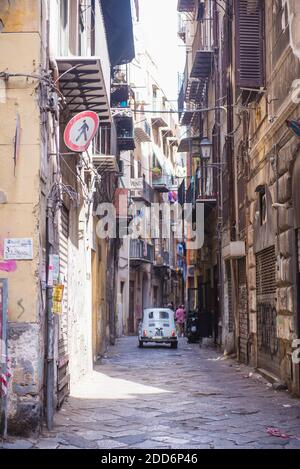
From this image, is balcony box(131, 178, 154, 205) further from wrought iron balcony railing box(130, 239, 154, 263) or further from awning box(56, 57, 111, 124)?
awning box(56, 57, 111, 124)

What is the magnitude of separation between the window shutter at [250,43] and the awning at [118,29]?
5.59 m

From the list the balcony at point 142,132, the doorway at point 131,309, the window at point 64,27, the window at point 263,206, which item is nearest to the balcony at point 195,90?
the balcony at point 142,132

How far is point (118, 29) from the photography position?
68.7 feet

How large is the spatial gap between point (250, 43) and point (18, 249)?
25.3 feet

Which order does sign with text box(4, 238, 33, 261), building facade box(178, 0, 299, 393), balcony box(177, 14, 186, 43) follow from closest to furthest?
sign with text box(4, 238, 33, 261) < building facade box(178, 0, 299, 393) < balcony box(177, 14, 186, 43)

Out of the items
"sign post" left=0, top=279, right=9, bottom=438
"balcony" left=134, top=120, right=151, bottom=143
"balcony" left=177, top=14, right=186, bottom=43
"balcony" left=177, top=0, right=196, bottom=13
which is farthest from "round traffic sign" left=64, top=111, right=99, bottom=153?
"balcony" left=134, top=120, right=151, bottom=143

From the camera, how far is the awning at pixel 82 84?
33.3 feet

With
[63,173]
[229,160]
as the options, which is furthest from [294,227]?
[229,160]

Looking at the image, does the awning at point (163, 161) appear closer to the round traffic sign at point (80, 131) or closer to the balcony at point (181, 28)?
the balcony at point (181, 28)

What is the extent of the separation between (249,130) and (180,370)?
18.7ft

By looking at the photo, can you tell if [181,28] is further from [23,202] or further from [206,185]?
[23,202]

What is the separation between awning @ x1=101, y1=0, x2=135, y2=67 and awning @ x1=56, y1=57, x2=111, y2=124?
289 inches

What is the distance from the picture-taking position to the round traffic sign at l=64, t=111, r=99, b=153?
10.1 metres

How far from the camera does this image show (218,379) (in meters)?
14.5
